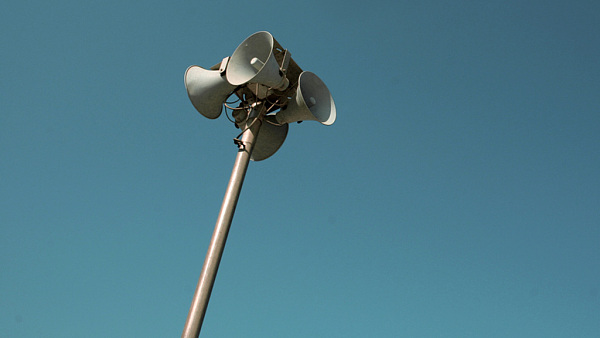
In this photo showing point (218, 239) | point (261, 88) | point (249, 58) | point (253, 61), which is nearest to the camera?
point (218, 239)

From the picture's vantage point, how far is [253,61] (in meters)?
7.77

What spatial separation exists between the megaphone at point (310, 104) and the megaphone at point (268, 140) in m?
0.56

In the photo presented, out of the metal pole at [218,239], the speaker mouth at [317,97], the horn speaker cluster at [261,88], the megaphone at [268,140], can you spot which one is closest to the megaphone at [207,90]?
the horn speaker cluster at [261,88]

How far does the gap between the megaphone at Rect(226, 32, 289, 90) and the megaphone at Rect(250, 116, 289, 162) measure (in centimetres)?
114

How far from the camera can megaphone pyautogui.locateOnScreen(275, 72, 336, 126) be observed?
7859 millimetres

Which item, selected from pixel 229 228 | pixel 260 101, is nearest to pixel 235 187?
pixel 229 228

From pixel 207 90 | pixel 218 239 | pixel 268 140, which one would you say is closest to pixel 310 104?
pixel 268 140

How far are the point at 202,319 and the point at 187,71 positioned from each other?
4305 millimetres

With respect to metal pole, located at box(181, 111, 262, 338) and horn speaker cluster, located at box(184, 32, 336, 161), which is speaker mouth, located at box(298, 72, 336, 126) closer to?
horn speaker cluster, located at box(184, 32, 336, 161)

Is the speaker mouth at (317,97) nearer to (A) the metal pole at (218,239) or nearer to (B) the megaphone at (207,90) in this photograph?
(A) the metal pole at (218,239)

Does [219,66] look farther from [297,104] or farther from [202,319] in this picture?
[202,319]

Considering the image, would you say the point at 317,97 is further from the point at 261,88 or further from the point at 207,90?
the point at 207,90

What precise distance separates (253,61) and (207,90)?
1.00 m

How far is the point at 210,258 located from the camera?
6516 millimetres
